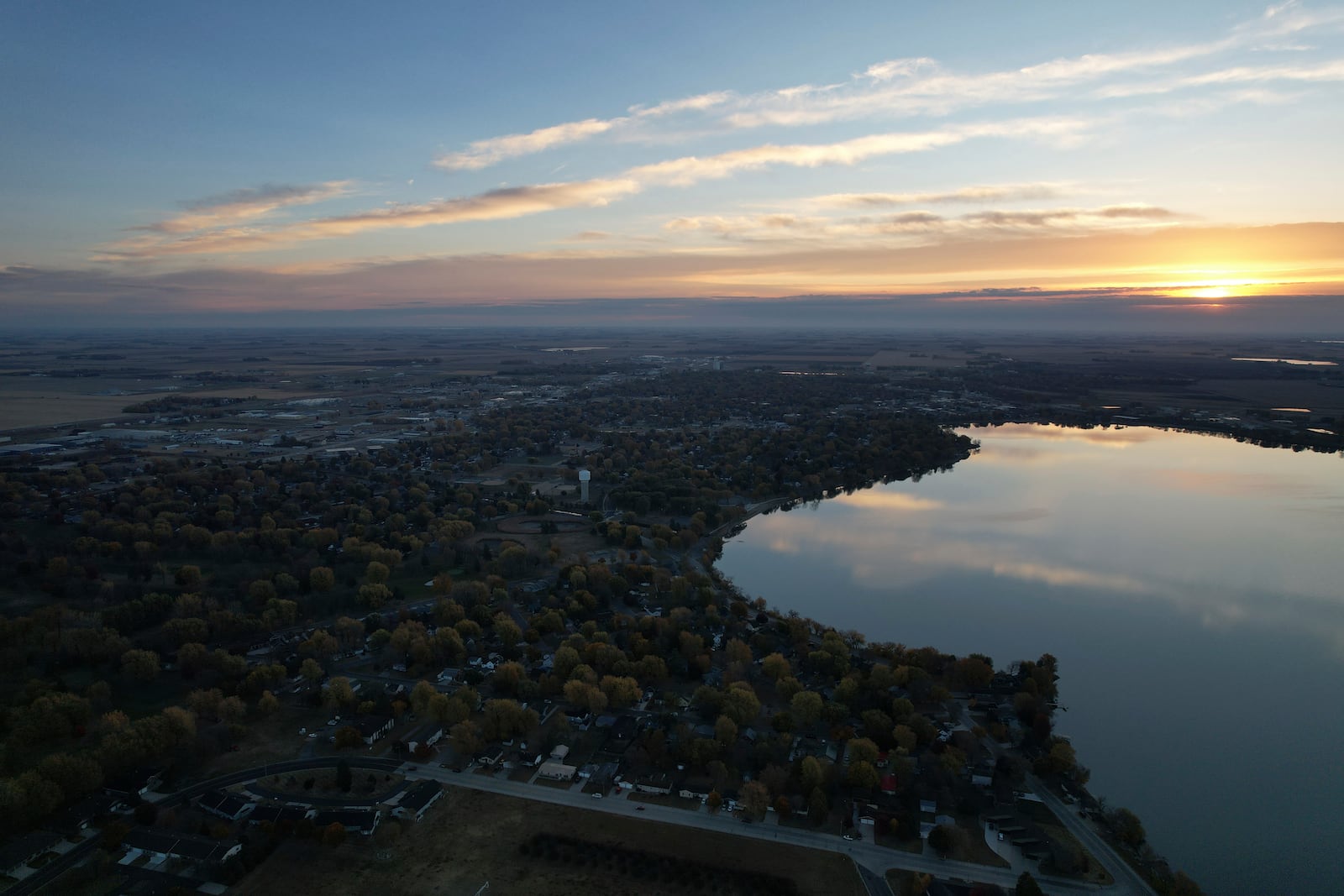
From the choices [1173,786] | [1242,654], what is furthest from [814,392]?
[1173,786]

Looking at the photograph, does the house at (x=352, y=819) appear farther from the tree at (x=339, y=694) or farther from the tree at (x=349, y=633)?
the tree at (x=349, y=633)

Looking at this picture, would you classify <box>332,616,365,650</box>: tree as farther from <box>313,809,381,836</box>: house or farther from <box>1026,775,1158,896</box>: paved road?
<box>1026,775,1158,896</box>: paved road

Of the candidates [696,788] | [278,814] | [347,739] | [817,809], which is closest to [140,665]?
[347,739]

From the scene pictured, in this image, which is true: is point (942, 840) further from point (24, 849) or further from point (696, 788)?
point (24, 849)

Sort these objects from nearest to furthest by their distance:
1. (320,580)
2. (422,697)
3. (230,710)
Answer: (230,710), (422,697), (320,580)

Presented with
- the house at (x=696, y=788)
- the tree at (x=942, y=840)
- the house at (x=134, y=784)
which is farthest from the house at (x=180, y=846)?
the tree at (x=942, y=840)

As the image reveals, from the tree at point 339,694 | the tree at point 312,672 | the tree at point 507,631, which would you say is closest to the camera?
the tree at point 339,694

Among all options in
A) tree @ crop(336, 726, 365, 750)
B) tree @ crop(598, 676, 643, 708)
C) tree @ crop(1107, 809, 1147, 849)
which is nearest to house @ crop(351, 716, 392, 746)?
tree @ crop(336, 726, 365, 750)
